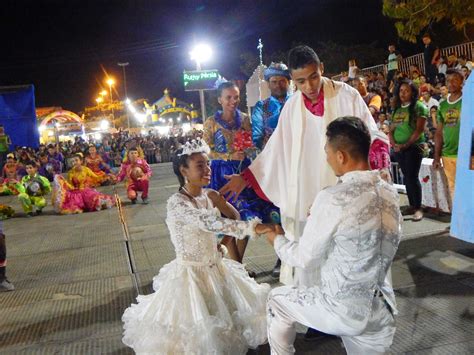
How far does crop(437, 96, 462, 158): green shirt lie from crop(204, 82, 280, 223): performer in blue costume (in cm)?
272

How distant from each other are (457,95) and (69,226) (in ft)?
22.8

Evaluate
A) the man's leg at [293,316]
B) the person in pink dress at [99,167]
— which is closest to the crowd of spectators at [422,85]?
the man's leg at [293,316]

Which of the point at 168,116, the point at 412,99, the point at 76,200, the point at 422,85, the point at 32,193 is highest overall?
the point at 168,116

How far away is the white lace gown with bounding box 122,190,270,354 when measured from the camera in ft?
10.2

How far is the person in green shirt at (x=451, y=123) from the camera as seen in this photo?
5789mm

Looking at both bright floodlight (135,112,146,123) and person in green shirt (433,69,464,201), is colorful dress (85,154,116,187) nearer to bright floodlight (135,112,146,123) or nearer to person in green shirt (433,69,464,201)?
person in green shirt (433,69,464,201)

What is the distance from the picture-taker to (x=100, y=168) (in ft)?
51.0

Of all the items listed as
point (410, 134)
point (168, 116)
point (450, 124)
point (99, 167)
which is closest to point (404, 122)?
point (410, 134)

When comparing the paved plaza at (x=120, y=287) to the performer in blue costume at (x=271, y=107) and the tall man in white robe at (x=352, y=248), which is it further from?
the performer in blue costume at (x=271, y=107)

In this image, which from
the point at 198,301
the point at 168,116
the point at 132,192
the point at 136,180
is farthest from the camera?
the point at 168,116

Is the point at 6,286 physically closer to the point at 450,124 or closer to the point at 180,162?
the point at 180,162

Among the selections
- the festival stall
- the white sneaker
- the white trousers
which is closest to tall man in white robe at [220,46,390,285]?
the white trousers

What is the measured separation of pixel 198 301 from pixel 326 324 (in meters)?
1.18

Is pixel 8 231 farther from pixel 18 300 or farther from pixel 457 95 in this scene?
pixel 457 95
